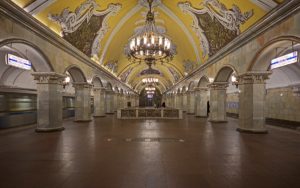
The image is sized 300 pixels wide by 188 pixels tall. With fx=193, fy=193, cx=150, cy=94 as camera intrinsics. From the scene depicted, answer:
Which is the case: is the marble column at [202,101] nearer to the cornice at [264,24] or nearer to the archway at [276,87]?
the archway at [276,87]

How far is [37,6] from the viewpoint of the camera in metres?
7.08

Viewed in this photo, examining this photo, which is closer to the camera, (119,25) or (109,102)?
(119,25)

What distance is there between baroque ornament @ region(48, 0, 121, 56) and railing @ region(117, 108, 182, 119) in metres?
5.36

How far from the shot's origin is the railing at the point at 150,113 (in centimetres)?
1563

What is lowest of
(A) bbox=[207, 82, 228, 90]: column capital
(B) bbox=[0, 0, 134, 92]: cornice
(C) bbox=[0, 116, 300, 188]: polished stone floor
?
(C) bbox=[0, 116, 300, 188]: polished stone floor

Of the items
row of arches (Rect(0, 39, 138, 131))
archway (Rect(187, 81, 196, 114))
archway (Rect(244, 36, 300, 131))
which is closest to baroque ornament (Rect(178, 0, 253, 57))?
archway (Rect(244, 36, 300, 131))

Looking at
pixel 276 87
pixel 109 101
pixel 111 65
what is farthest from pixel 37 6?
pixel 276 87

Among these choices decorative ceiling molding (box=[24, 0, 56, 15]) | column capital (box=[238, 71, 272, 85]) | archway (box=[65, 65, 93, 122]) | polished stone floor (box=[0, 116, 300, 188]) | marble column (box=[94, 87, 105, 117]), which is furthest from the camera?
marble column (box=[94, 87, 105, 117])

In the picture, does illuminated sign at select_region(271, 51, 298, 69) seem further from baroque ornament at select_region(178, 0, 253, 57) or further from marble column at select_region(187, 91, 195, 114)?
marble column at select_region(187, 91, 195, 114)

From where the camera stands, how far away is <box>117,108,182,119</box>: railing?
615 inches

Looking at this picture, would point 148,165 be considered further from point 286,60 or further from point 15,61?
point 15,61

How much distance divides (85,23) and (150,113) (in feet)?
28.0

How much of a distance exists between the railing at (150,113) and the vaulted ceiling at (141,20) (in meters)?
4.59

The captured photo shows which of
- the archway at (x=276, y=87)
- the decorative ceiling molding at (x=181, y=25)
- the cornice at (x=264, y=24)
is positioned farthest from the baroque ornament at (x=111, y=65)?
the archway at (x=276, y=87)
